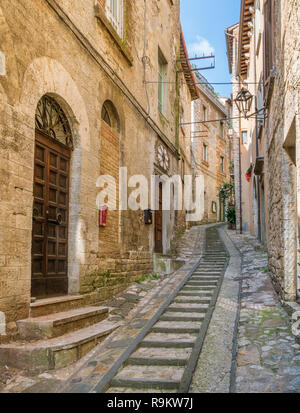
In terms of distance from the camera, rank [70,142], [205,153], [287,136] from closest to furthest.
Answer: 1. [287,136]
2. [70,142]
3. [205,153]

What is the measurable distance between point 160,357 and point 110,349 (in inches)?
28.0

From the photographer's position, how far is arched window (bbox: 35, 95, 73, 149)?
Answer: 5.61m

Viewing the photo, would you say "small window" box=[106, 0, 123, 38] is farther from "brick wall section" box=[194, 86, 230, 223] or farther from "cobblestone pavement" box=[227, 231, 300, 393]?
"brick wall section" box=[194, 86, 230, 223]

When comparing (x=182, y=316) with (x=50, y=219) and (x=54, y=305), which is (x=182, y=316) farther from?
(x=50, y=219)

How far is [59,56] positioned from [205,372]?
440 centimetres

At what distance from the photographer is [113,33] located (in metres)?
7.57

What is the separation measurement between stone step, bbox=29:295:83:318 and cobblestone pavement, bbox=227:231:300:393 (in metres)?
2.30

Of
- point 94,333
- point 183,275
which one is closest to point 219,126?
point 183,275

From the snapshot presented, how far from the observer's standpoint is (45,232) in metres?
5.66

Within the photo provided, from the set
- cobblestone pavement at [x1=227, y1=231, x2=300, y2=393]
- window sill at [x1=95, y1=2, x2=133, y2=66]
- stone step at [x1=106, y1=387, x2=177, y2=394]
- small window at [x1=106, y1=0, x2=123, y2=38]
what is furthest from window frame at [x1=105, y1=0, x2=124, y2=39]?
stone step at [x1=106, y1=387, x2=177, y2=394]

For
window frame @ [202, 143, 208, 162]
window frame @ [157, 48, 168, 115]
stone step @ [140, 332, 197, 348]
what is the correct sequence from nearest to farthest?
stone step @ [140, 332, 197, 348] → window frame @ [157, 48, 168, 115] → window frame @ [202, 143, 208, 162]

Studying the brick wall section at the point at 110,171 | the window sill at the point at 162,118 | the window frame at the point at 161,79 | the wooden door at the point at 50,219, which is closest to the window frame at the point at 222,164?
the window frame at the point at 161,79

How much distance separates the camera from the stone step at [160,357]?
4.60 metres

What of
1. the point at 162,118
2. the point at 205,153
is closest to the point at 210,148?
the point at 205,153
